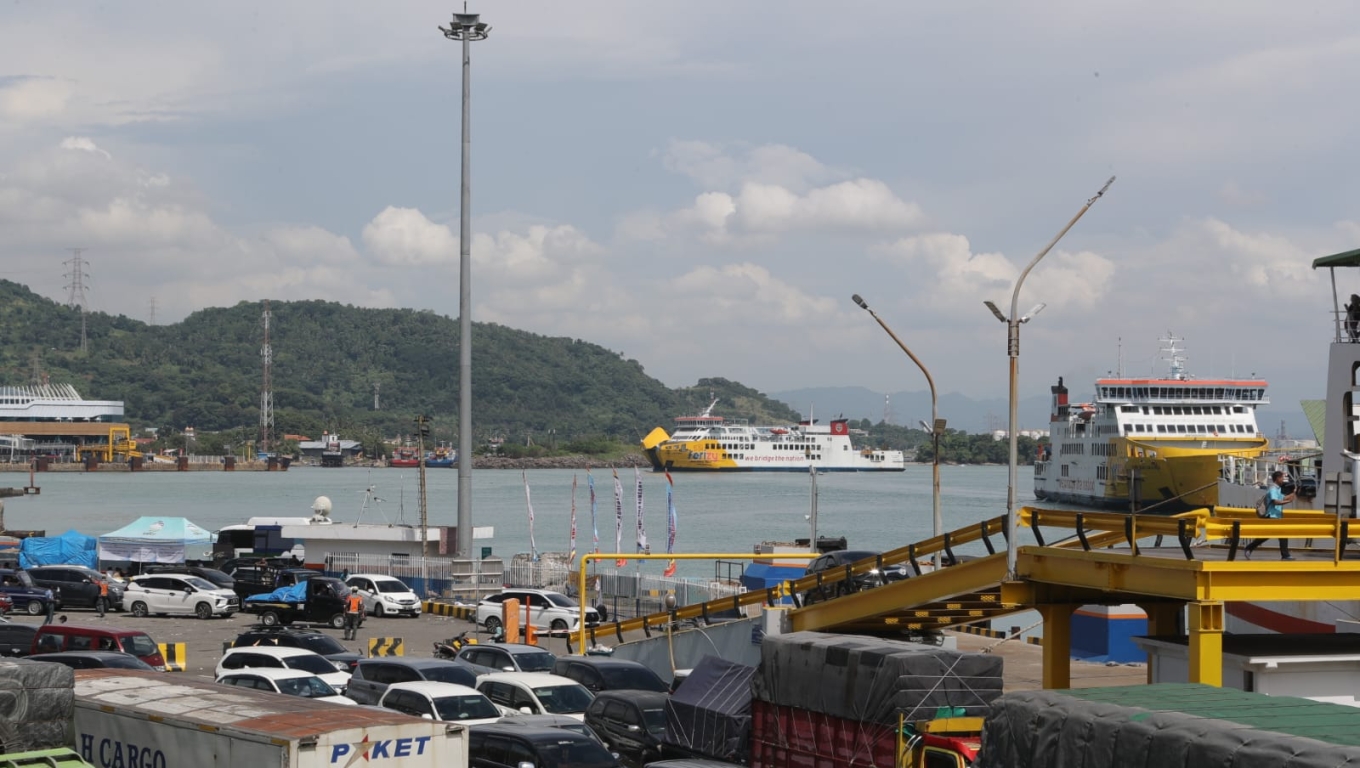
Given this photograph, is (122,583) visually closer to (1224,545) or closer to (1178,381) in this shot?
(1224,545)

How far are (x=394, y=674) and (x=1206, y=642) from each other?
42.4 ft

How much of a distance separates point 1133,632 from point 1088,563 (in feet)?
42.8

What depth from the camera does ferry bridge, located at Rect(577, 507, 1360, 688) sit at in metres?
13.0

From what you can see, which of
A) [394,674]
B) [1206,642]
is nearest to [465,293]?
[394,674]

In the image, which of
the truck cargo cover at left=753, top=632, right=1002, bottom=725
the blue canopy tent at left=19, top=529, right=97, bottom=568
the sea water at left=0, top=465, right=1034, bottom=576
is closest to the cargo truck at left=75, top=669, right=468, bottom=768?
the truck cargo cover at left=753, top=632, right=1002, bottom=725

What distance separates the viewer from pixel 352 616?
34.2m

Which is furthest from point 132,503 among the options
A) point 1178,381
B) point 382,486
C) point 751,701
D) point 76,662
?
point 751,701

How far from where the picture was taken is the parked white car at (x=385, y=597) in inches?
1529

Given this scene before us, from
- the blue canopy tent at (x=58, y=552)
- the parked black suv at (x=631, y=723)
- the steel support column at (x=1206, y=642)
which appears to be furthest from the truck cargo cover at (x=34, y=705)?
the blue canopy tent at (x=58, y=552)

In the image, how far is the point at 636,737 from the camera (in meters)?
19.1

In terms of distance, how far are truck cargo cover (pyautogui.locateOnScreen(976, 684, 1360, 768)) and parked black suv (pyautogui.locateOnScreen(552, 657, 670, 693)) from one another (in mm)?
11734

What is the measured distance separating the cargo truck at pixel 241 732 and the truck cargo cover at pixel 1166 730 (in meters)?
5.11

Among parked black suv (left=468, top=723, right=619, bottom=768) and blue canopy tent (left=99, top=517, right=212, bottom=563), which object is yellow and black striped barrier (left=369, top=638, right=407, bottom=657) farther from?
blue canopy tent (left=99, top=517, right=212, bottom=563)

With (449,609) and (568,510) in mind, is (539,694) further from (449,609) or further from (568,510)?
(568,510)
